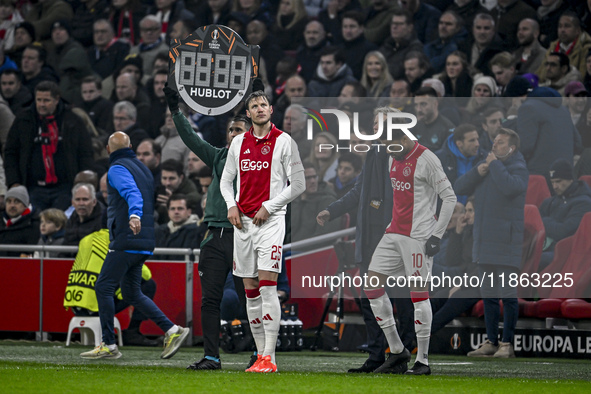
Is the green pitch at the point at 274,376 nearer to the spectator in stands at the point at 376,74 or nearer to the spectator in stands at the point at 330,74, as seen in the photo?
the spectator in stands at the point at 376,74

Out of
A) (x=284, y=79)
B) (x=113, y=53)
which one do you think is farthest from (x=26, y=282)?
(x=113, y=53)

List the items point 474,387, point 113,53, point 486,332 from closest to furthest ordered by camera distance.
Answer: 1. point 474,387
2. point 486,332
3. point 113,53

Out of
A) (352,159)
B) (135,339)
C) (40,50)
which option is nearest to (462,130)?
(352,159)

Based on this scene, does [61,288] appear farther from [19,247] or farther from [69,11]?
[69,11]

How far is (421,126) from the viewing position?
979 centimetres

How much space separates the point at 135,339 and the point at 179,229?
152 centimetres

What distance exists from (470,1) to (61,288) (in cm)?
681

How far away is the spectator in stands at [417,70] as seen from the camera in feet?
42.2

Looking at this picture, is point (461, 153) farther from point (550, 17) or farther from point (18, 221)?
point (18, 221)

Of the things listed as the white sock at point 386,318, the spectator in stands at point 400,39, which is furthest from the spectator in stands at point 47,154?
the white sock at point 386,318

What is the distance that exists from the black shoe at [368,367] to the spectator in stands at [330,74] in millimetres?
6040

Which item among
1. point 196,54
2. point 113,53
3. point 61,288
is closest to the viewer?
point 196,54

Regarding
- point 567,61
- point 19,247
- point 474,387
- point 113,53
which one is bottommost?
point 474,387

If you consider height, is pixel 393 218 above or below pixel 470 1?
below
